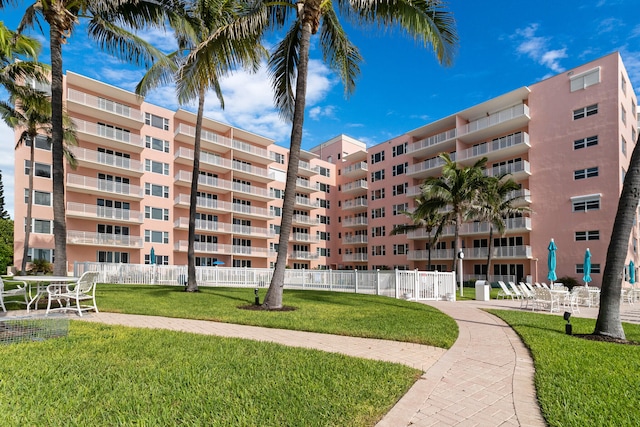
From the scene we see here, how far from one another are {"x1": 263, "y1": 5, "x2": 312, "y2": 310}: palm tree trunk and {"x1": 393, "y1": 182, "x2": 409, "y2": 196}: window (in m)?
39.1

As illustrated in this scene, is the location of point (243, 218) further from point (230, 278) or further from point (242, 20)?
point (242, 20)

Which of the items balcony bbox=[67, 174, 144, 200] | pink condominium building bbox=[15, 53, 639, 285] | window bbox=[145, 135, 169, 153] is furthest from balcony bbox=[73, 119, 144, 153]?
balcony bbox=[67, 174, 144, 200]

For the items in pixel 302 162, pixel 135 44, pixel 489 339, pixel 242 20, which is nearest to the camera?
pixel 489 339

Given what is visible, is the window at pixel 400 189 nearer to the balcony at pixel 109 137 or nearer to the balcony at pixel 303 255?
the balcony at pixel 303 255

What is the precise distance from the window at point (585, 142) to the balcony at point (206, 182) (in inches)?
1393

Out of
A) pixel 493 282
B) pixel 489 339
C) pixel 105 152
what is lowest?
pixel 493 282

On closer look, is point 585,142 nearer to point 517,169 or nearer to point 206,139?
point 517,169

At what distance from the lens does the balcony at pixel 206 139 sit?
41.5 metres

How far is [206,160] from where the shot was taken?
43.2 metres

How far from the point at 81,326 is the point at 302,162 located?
4899 cm

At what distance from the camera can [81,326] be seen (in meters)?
7.75

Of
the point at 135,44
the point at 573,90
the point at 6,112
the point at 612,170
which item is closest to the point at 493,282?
the point at 612,170

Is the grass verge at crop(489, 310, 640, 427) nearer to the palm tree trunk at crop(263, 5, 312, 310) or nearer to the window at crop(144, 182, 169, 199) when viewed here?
the palm tree trunk at crop(263, 5, 312, 310)

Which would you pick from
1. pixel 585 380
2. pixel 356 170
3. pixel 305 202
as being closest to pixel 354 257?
pixel 305 202
